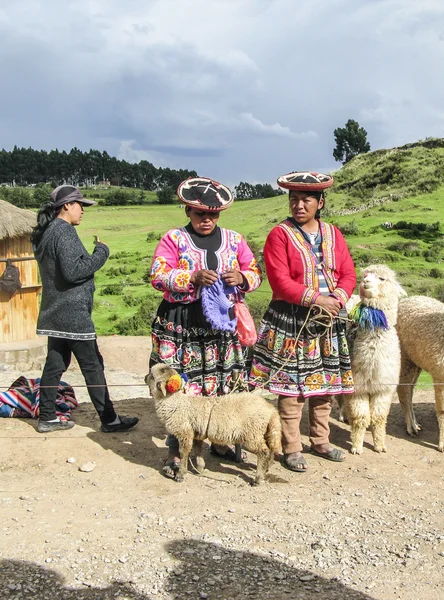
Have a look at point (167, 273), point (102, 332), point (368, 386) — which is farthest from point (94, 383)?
point (102, 332)

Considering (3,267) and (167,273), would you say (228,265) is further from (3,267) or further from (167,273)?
(3,267)

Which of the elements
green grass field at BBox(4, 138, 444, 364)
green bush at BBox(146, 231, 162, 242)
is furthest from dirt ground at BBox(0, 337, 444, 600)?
green bush at BBox(146, 231, 162, 242)

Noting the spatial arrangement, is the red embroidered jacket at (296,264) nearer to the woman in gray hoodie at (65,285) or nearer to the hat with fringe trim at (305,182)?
the hat with fringe trim at (305,182)

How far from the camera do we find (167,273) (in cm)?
427

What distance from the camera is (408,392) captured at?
18.8 feet

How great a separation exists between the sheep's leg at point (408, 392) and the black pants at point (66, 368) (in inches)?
117

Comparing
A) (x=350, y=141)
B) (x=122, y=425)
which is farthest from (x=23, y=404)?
(x=350, y=141)

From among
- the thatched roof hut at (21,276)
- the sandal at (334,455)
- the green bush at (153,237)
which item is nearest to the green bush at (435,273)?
the thatched roof hut at (21,276)

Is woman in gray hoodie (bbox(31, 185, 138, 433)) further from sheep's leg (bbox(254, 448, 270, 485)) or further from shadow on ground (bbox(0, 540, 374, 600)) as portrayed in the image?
shadow on ground (bbox(0, 540, 374, 600))

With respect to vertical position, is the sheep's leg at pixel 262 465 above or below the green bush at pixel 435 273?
below

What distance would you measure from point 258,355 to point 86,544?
6.60ft

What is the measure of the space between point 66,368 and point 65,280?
2.74 ft

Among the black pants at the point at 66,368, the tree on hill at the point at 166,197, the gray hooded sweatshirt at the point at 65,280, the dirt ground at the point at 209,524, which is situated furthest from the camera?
the tree on hill at the point at 166,197

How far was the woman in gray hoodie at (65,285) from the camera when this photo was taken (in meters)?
4.73
